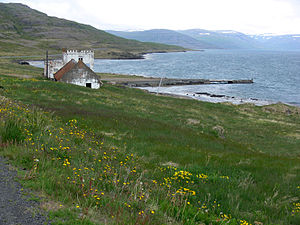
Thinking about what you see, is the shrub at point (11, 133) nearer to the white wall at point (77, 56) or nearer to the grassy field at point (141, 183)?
the grassy field at point (141, 183)

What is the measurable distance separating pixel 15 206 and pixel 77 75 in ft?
156

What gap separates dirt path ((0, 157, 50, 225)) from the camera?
4863mm

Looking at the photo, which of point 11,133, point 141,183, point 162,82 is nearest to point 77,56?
point 162,82

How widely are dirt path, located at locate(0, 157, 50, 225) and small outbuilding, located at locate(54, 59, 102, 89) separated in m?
45.6

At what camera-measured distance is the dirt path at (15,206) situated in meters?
4.86

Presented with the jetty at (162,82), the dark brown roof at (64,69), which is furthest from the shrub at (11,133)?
the jetty at (162,82)

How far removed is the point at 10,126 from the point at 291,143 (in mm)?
25631

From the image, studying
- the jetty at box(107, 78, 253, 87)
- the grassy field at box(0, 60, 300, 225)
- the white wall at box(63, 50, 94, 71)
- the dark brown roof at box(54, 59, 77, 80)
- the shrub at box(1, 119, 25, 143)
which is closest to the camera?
the grassy field at box(0, 60, 300, 225)

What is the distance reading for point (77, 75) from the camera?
166 feet

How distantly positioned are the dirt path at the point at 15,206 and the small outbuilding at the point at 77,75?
45.6 metres

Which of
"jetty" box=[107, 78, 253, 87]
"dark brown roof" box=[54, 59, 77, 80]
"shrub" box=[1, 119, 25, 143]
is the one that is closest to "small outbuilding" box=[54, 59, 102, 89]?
"dark brown roof" box=[54, 59, 77, 80]

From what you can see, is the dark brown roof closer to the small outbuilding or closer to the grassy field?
the small outbuilding

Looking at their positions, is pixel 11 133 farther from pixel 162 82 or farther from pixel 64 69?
pixel 162 82

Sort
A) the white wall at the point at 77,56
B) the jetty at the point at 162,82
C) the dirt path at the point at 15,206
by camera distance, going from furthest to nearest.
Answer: the jetty at the point at 162,82
the white wall at the point at 77,56
the dirt path at the point at 15,206
